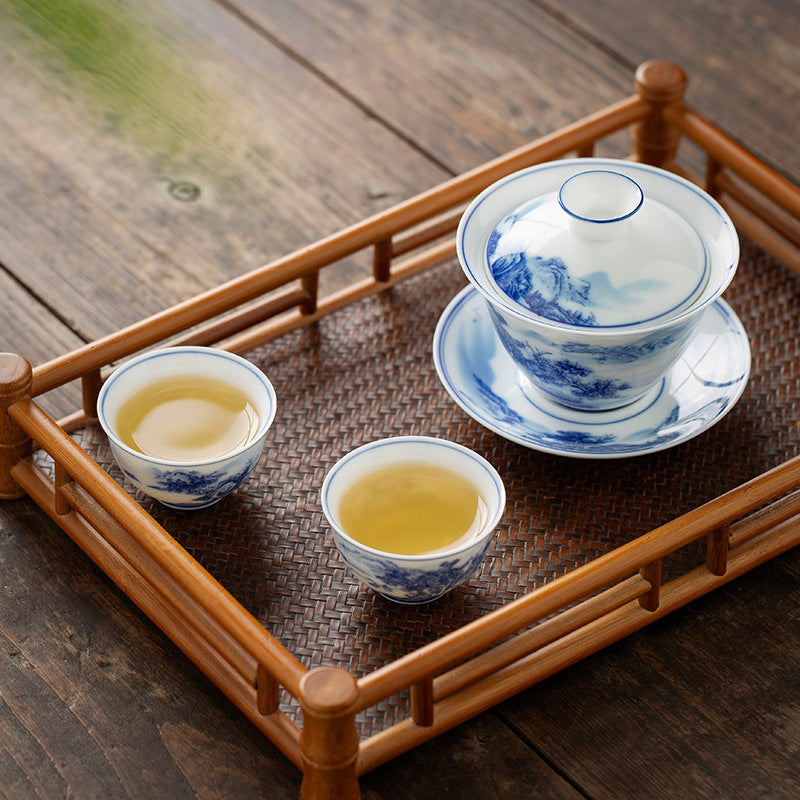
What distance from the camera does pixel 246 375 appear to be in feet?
2.62

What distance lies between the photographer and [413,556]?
2.23 ft

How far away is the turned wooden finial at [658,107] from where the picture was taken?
99 centimetres

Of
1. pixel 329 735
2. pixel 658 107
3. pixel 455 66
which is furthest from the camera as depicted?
pixel 455 66

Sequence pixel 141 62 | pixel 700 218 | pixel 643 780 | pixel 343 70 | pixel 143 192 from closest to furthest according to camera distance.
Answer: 1. pixel 141 62
2. pixel 643 780
3. pixel 700 218
4. pixel 143 192
5. pixel 343 70

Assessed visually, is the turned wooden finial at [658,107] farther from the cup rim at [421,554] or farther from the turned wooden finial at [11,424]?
the turned wooden finial at [11,424]

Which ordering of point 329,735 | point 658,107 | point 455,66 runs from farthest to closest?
point 455,66, point 658,107, point 329,735

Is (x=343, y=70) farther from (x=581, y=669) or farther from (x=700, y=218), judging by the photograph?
(x=581, y=669)

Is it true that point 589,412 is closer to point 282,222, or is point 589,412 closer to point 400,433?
point 400,433

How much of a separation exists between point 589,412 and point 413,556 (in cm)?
20

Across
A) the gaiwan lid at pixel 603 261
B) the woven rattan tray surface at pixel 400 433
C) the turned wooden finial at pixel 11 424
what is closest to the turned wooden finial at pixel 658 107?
the woven rattan tray surface at pixel 400 433

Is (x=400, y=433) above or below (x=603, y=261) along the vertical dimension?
below

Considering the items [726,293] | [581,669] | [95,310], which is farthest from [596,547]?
[95,310]

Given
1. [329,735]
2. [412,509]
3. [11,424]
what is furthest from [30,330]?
[329,735]

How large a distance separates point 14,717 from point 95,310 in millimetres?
421
